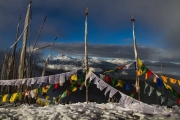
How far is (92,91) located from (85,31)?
2067 inches

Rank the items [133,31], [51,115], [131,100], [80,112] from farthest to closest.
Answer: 1. [133,31]
2. [80,112]
3. [51,115]
4. [131,100]

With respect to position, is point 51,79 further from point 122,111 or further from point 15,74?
point 15,74

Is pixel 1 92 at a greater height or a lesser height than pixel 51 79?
lesser

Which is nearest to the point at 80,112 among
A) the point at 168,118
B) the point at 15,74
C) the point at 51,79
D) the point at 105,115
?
the point at 105,115

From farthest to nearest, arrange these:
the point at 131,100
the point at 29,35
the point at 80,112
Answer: the point at 29,35
the point at 80,112
the point at 131,100

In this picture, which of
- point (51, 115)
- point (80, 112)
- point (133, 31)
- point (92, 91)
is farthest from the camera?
point (92, 91)

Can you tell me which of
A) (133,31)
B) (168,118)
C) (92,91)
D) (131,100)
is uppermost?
(133,31)

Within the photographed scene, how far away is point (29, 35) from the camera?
1759 centimetres

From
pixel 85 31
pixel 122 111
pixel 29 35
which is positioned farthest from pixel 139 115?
pixel 29 35

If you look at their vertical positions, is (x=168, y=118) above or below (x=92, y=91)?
above

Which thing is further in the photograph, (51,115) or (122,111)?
(122,111)

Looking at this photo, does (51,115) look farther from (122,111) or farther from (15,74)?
(15,74)

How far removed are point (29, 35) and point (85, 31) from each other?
232 inches

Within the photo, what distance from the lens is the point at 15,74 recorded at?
18.0m
